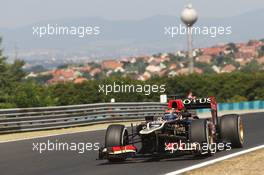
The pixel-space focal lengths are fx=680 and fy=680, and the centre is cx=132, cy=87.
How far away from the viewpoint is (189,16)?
8156 cm

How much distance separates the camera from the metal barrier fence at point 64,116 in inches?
900

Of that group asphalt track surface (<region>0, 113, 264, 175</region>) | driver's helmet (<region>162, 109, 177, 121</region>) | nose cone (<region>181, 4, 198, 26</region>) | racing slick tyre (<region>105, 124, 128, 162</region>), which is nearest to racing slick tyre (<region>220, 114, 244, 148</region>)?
asphalt track surface (<region>0, 113, 264, 175</region>)

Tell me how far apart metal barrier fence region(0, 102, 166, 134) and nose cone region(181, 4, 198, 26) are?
50.6 meters

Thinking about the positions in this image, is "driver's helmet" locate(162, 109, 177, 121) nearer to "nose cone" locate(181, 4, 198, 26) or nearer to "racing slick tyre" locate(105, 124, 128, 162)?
"racing slick tyre" locate(105, 124, 128, 162)

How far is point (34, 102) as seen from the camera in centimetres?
3472

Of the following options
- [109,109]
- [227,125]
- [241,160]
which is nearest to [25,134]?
[109,109]

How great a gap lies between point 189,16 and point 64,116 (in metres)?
57.8

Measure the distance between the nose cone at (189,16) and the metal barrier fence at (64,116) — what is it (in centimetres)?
5056

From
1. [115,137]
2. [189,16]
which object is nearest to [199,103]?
[115,137]

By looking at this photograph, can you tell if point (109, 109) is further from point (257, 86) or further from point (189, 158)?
point (257, 86)

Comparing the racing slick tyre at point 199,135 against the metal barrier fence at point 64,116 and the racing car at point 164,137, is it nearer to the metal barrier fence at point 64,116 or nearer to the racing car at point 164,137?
the racing car at point 164,137

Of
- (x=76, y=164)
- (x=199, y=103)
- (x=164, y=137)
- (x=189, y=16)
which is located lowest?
(x=76, y=164)

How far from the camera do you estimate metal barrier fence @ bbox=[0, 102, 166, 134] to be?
75.0 feet

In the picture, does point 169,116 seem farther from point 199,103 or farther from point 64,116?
point 64,116
